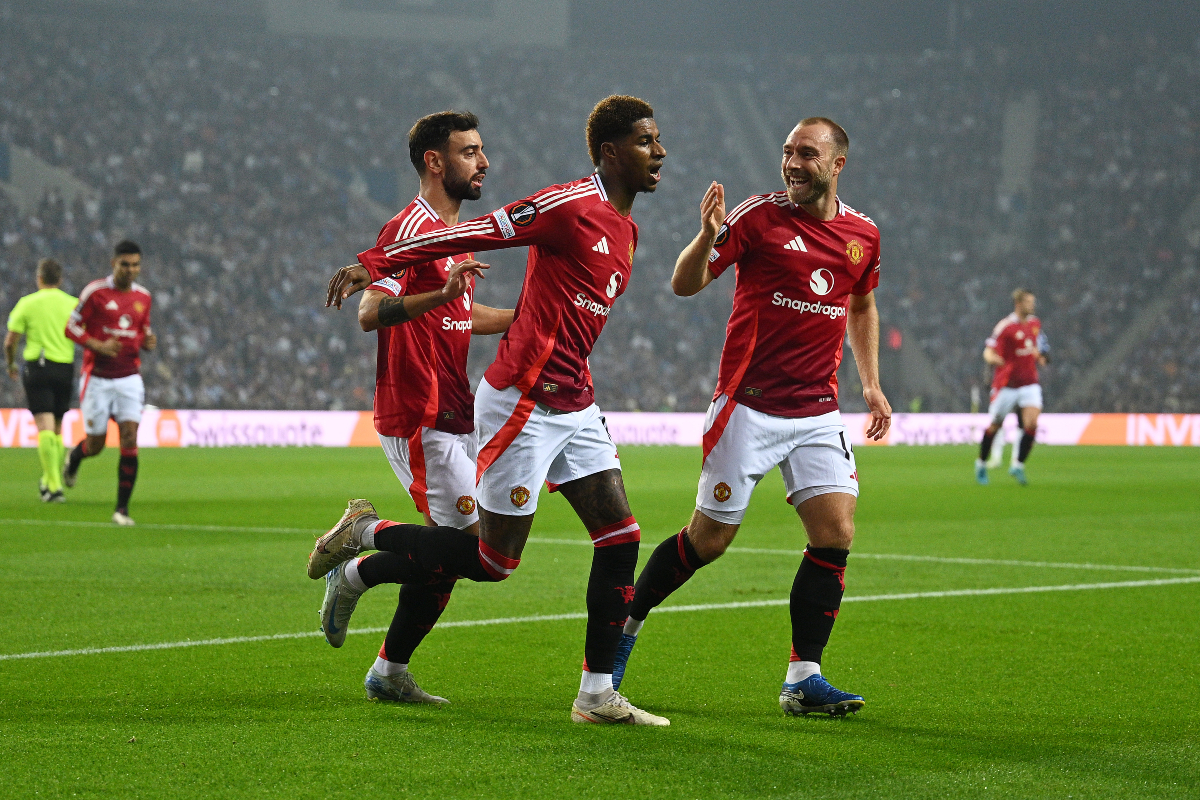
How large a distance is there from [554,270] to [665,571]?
1179mm

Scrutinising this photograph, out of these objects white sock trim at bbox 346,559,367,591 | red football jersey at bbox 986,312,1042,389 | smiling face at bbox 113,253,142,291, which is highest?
red football jersey at bbox 986,312,1042,389

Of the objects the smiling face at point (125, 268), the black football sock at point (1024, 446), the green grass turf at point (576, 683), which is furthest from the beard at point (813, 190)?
the black football sock at point (1024, 446)

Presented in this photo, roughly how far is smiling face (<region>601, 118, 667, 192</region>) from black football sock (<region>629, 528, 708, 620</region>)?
1.22 m

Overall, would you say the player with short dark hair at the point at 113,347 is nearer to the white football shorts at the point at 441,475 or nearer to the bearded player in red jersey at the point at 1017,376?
the white football shorts at the point at 441,475

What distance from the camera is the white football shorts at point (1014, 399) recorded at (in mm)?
17125

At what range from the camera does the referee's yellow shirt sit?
13086 mm

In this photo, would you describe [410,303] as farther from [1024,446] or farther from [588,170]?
[588,170]

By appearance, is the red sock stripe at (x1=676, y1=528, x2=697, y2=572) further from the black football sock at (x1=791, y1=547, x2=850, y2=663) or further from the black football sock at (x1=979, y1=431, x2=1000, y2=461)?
the black football sock at (x1=979, y1=431, x2=1000, y2=461)

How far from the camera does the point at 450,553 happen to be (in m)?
4.67

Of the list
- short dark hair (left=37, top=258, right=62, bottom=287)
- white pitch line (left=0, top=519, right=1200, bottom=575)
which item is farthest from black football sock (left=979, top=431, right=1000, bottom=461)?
short dark hair (left=37, top=258, right=62, bottom=287)

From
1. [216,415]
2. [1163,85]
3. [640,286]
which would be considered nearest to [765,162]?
[640,286]

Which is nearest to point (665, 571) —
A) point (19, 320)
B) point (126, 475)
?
point (126, 475)

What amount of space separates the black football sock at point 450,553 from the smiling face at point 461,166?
4.10ft

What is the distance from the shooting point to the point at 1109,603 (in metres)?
7.46
